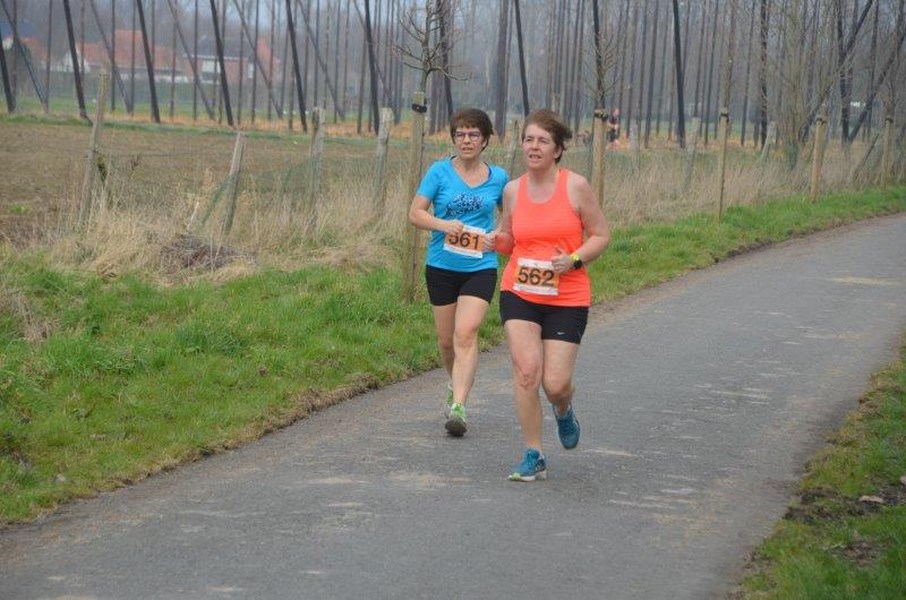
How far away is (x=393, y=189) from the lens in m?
18.1

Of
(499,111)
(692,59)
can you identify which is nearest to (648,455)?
(499,111)

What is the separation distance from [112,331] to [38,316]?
0.60 metres

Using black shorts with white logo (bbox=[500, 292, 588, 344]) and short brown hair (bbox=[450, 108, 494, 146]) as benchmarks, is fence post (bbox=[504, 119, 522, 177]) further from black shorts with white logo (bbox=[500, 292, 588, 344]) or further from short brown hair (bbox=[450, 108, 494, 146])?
black shorts with white logo (bbox=[500, 292, 588, 344])

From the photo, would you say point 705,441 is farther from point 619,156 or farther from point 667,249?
point 619,156

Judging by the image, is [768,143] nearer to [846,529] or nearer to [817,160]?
[817,160]

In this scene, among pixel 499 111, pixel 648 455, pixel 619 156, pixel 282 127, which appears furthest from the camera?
pixel 282 127

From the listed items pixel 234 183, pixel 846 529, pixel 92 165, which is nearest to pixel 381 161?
pixel 234 183

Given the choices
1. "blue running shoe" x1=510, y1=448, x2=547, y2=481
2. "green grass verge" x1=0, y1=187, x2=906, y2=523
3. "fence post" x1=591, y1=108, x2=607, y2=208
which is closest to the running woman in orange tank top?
"blue running shoe" x1=510, y1=448, x2=547, y2=481

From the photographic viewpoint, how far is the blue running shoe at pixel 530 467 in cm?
716

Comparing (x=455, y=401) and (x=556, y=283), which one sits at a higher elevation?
(x=556, y=283)

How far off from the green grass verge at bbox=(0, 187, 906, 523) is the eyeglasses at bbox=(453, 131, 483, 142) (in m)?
2.03

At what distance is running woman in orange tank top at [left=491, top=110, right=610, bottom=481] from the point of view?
7.02 m

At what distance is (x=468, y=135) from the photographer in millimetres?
8156

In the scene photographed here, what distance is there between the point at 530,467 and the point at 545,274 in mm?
997
